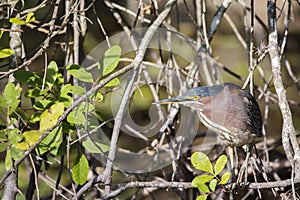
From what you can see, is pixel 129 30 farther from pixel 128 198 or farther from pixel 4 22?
pixel 128 198

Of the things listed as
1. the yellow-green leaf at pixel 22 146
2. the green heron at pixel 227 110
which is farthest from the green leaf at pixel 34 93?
the green heron at pixel 227 110

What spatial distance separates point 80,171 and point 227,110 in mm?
680

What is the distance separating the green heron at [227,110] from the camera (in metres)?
2.23

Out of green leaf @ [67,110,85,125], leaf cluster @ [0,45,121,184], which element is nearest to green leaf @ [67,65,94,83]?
leaf cluster @ [0,45,121,184]

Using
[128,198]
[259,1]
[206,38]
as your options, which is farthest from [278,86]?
[259,1]

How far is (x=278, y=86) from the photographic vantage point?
74.1 inches

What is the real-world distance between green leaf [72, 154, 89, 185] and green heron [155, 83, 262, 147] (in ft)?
1.67

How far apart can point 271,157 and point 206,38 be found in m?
1.20

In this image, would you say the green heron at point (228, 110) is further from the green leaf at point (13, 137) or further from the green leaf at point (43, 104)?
the green leaf at point (13, 137)

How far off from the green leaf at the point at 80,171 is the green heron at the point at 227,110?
0.51 m

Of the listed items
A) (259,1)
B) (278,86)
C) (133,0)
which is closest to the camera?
(278,86)

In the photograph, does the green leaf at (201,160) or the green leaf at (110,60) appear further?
the green leaf at (110,60)

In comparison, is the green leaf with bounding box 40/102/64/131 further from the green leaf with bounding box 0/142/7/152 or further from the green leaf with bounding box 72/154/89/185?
the green leaf with bounding box 72/154/89/185

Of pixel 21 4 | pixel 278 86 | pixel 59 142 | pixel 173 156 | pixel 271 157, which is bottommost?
pixel 271 157
